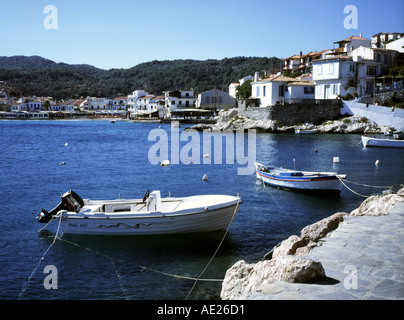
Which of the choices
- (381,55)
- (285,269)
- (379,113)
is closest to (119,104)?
(381,55)

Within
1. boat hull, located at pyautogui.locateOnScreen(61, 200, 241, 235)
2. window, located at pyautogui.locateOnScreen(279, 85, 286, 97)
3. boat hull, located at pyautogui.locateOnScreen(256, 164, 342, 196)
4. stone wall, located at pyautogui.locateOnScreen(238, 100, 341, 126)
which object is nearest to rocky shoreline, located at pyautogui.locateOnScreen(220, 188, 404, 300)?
boat hull, located at pyautogui.locateOnScreen(61, 200, 241, 235)

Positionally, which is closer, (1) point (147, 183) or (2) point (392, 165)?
(1) point (147, 183)

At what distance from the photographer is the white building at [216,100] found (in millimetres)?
113875

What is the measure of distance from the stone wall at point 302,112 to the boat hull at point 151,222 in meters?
53.7

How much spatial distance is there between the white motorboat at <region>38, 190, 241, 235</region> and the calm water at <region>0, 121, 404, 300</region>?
0.39 m

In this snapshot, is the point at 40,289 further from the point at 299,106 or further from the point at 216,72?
the point at 216,72

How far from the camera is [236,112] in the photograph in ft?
252

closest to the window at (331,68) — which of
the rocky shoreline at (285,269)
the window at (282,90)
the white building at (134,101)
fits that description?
the window at (282,90)

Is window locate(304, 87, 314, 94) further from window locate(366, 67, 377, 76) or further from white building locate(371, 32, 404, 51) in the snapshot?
white building locate(371, 32, 404, 51)

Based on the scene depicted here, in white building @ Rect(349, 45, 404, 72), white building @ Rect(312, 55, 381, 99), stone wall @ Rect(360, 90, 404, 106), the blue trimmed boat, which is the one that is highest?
white building @ Rect(349, 45, 404, 72)

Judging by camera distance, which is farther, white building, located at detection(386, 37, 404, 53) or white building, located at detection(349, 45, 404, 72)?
white building, located at detection(386, 37, 404, 53)

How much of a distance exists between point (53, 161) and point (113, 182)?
554 inches

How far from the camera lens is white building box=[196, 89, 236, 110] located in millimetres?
113875
